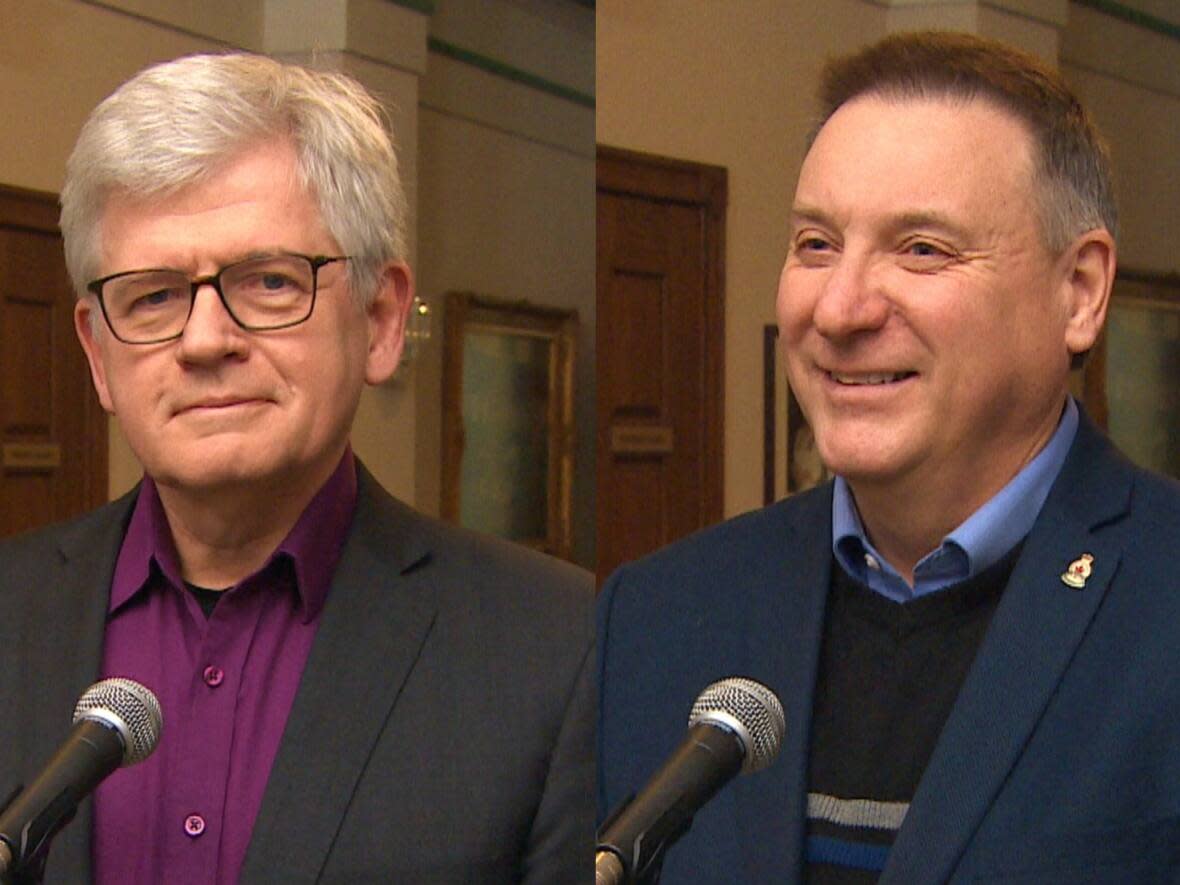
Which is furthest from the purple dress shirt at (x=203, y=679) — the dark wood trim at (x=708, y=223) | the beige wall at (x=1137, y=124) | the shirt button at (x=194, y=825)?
the beige wall at (x=1137, y=124)

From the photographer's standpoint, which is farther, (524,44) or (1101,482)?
(1101,482)

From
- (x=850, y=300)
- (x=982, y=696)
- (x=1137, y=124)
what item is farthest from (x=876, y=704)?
(x=1137, y=124)

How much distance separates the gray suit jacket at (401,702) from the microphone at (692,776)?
8cm

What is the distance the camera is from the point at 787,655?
58 centimetres

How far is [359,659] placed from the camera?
1.62 ft

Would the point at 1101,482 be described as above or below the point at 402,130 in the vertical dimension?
below

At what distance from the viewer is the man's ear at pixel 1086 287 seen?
585mm

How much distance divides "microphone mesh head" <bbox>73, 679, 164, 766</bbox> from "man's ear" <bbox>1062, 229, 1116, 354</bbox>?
358 mm

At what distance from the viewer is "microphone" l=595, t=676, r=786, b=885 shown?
37 cm

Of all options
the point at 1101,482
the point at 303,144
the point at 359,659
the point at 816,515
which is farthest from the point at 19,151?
the point at 1101,482

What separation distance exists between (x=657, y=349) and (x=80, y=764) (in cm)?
22

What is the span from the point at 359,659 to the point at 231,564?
50 millimetres

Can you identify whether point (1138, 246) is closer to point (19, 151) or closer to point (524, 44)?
point (524, 44)

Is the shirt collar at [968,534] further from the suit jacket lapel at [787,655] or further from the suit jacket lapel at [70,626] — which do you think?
the suit jacket lapel at [70,626]
